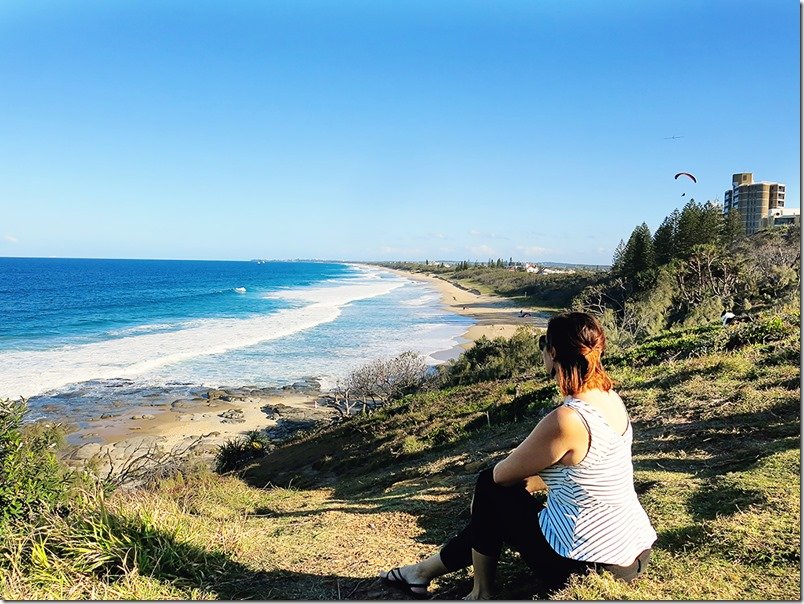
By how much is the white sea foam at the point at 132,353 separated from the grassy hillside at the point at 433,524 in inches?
705

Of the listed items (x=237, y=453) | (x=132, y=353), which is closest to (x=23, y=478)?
(x=237, y=453)

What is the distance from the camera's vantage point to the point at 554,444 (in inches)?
103

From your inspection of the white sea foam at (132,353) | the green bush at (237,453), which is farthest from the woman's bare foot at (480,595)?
the white sea foam at (132,353)

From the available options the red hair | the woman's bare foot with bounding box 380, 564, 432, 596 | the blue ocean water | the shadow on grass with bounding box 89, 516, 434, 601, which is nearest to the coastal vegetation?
the shadow on grass with bounding box 89, 516, 434, 601

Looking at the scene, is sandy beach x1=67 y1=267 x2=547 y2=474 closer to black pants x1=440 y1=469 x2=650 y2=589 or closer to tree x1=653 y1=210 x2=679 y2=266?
black pants x1=440 y1=469 x2=650 y2=589

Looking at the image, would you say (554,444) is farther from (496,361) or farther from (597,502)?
(496,361)

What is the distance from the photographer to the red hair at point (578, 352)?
2.68 metres

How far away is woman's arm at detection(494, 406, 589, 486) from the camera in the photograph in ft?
8.45

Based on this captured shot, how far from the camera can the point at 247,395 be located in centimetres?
2102

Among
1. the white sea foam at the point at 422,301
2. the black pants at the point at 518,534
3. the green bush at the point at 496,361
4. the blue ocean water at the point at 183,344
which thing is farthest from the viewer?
the white sea foam at the point at 422,301

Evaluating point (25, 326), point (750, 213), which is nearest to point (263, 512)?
point (25, 326)

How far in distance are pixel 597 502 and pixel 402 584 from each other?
4.43 ft

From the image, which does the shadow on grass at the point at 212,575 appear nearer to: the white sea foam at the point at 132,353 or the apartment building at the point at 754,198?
the white sea foam at the point at 132,353

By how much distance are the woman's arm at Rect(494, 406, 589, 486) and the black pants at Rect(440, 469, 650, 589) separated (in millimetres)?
269
